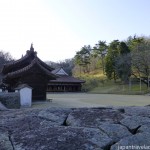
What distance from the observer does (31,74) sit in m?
29.0

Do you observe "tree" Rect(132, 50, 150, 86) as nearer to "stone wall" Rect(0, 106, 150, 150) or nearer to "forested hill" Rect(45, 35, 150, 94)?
"forested hill" Rect(45, 35, 150, 94)

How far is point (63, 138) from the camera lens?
10.2ft

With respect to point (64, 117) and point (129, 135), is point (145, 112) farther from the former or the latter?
point (64, 117)

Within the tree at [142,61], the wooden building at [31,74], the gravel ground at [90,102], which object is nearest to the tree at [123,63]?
the tree at [142,61]

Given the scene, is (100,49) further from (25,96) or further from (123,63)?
(25,96)

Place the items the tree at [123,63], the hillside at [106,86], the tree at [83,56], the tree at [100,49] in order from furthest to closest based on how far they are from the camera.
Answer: the tree at [83,56]
the tree at [100,49]
the hillside at [106,86]
the tree at [123,63]

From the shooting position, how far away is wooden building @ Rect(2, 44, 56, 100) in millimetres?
28098

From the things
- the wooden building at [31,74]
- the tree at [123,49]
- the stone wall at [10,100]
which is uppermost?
the tree at [123,49]

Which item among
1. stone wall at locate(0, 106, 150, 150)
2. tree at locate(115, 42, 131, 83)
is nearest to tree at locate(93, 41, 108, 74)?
tree at locate(115, 42, 131, 83)

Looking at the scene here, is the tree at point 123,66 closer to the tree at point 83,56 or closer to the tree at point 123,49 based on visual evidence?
the tree at point 123,49

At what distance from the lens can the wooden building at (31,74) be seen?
28.1 metres

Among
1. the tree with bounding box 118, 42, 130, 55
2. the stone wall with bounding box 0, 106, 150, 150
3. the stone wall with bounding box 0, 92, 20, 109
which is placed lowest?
the stone wall with bounding box 0, 92, 20, 109

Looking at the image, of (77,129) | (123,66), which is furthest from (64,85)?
(77,129)

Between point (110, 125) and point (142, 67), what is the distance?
53361 mm
